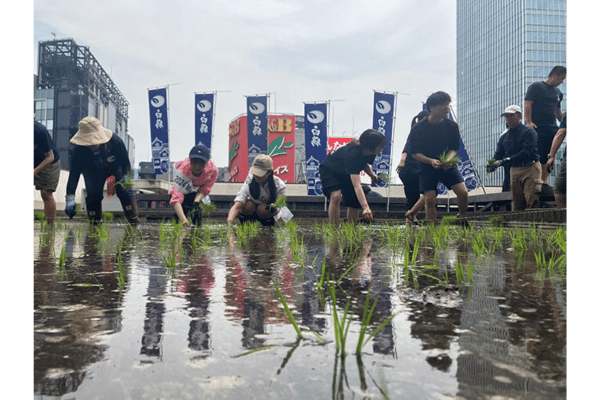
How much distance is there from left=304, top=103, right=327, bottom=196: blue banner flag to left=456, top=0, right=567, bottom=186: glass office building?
210ft

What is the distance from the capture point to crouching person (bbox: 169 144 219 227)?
19.1ft

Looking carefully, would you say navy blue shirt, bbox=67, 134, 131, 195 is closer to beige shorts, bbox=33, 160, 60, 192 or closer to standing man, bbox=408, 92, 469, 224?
beige shorts, bbox=33, 160, 60, 192

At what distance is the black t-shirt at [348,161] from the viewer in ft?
18.5

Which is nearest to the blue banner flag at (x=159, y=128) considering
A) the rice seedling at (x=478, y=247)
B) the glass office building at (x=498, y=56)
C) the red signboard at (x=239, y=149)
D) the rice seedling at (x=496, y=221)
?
the rice seedling at (x=496, y=221)

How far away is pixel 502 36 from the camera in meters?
77.6

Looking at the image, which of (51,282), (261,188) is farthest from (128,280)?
(261,188)

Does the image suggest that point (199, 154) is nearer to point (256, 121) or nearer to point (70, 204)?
point (70, 204)

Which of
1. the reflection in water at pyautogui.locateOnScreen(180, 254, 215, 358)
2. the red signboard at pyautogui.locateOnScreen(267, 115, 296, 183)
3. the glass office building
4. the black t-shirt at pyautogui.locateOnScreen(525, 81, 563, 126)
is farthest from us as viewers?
the glass office building

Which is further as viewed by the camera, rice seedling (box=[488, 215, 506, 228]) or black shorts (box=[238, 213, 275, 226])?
black shorts (box=[238, 213, 275, 226])

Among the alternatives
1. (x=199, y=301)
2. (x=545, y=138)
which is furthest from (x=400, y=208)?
(x=199, y=301)

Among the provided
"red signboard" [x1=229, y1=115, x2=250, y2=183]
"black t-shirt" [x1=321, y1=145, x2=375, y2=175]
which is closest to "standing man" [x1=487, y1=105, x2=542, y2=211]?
"black t-shirt" [x1=321, y1=145, x2=375, y2=175]

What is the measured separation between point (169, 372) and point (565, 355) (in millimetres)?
628

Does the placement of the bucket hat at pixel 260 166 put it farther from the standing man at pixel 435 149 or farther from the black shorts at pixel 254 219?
the standing man at pixel 435 149

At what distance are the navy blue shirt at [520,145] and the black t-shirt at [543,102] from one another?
468mm
